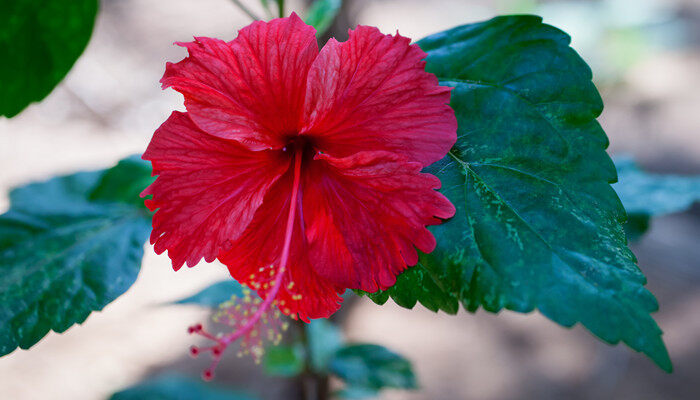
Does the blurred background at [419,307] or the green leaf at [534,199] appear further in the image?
the blurred background at [419,307]

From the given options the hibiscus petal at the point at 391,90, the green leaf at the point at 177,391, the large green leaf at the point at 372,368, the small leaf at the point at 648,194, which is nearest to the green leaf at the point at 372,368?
the large green leaf at the point at 372,368

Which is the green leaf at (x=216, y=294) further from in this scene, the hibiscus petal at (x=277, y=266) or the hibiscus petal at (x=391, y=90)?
the hibiscus petal at (x=391, y=90)

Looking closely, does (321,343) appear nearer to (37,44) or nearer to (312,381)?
(312,381)

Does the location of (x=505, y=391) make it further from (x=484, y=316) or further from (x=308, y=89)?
(x=308, y=89)

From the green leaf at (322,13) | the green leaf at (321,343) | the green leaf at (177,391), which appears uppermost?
the green leaf at (322,13)

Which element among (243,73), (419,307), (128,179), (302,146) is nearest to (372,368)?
(128,179)

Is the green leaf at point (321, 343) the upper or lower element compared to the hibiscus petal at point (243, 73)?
lower
